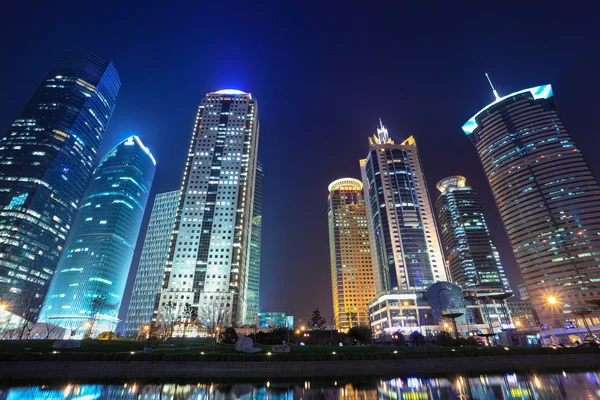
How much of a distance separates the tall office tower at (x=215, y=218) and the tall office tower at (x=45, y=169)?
184ft

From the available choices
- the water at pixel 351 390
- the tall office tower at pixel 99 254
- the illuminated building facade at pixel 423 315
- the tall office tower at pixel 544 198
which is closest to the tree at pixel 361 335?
the illuminated building facade at pixel 423 315

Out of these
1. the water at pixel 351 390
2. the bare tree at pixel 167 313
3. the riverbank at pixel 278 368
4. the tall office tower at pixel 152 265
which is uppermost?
the tall office tower at pixel 152 265

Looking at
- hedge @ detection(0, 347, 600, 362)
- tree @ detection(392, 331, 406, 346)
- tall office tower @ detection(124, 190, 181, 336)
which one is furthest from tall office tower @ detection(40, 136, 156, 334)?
tree @ detection(392, 331, 406, 346)

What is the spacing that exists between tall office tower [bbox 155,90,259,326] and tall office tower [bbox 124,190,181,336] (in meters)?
33.8

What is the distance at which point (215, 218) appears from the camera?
13225 cm

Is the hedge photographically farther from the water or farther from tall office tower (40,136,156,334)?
tall office tower (40,136,156,334)

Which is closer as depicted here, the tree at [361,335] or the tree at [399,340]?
the tree at [399,340]

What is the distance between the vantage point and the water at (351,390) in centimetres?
2323

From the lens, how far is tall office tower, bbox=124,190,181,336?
522 feet

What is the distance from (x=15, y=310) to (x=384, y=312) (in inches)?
6264

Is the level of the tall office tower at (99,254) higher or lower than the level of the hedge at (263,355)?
higher

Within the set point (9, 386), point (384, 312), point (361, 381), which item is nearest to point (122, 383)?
point (9, 386)

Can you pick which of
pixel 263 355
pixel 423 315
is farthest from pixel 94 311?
pixel 423 315

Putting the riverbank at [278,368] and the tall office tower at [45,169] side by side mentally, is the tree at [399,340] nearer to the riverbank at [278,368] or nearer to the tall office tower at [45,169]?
the riverbank at [278,368]
